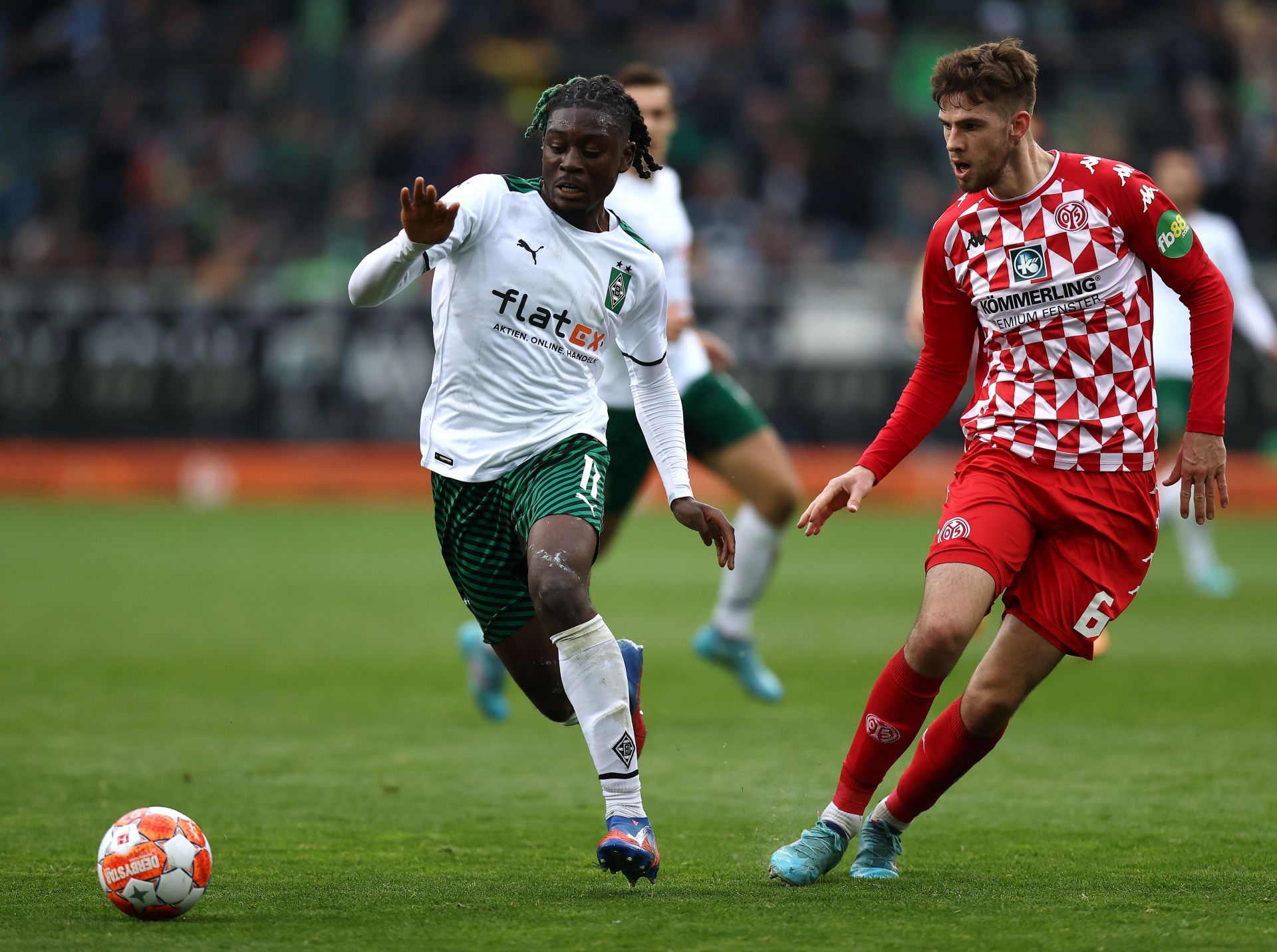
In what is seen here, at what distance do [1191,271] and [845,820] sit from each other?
1.84 meters

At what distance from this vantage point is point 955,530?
15.8 feet

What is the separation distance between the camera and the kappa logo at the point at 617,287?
17.2 feet

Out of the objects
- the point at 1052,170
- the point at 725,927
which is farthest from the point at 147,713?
the point at 1052,170

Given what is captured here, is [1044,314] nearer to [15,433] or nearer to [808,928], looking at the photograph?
[808,928]

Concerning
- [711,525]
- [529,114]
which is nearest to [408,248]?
[711,525]

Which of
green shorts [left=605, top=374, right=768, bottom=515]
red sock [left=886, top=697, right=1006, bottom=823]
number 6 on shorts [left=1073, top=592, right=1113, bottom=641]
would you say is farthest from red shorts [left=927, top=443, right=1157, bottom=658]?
green shorts [left=605, top=374, right=768, bottom=515]

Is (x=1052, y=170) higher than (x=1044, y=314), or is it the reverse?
(x=1052, y=170)

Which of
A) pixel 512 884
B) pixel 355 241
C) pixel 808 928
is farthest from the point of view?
pixel 355 241

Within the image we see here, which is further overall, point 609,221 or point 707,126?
point 707,126

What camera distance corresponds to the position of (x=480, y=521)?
5234 mm

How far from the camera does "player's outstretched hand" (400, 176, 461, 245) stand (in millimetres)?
4625

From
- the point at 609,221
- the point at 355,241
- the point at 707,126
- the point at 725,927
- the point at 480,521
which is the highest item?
the point at 707,126

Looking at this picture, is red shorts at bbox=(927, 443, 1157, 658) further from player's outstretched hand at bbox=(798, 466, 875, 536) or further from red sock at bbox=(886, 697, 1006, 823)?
red sock at bbox=(886, 697, 1006, 823)

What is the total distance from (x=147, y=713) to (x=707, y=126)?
1456 cm
